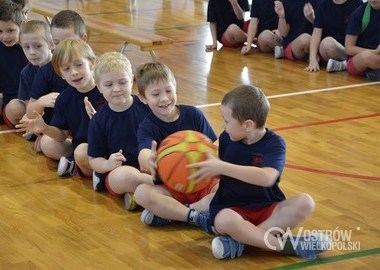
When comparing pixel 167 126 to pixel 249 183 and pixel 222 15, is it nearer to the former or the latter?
pixel 249 183

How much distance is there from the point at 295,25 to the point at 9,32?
10.0 feet

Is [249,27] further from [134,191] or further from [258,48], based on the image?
[134,191]

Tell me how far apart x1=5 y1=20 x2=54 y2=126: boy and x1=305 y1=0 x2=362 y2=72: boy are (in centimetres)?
282

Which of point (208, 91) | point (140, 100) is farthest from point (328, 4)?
point (140, 100)

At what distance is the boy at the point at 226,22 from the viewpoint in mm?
8281

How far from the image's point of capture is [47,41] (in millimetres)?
5188

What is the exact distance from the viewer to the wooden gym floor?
3488mm

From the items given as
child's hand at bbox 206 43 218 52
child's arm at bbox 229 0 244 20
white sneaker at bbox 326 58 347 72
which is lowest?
→ child's hand at bbox 206 43 218 52

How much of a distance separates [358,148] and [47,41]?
2.10 metres

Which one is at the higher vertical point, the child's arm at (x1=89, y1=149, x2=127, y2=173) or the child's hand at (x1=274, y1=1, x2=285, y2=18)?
the child's hand at (x1=274, y1=1, x2=285, y2=18)

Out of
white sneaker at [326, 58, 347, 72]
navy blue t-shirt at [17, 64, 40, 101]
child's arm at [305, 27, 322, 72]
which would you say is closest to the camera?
navy blue t-shirt at [17, 64, 40, 101]

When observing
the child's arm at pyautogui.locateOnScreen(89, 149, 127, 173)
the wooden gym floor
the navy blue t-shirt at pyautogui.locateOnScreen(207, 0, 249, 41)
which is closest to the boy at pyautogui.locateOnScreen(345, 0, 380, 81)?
the wooden gym floor

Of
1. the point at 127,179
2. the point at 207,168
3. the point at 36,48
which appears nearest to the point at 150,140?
the point at 127,179

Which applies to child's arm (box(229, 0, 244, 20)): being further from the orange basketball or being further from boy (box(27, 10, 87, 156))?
the orange basketball
